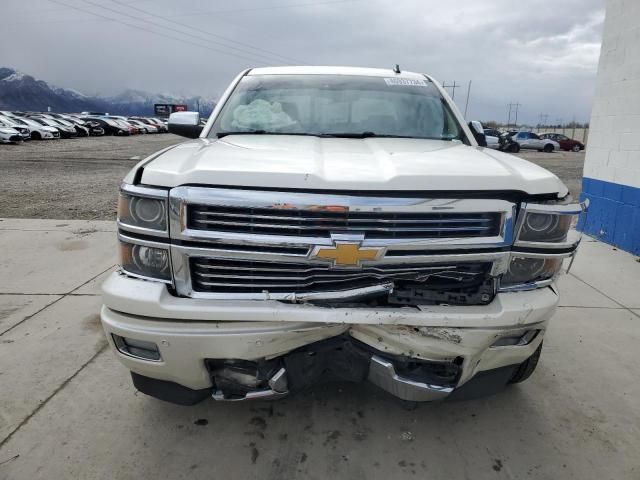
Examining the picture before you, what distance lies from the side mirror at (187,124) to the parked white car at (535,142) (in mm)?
34330

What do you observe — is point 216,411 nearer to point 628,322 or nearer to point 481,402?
point 481,402

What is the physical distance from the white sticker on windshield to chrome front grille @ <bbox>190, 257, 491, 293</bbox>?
2.03 m

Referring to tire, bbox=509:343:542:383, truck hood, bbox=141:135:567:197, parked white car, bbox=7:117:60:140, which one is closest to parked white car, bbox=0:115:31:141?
parked white car, bbox=7:117:60:140

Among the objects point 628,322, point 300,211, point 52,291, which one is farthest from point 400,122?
point 52,291

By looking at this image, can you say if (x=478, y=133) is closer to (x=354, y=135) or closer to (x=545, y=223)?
(x=354, y=135)

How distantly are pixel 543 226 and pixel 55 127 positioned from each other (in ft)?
111

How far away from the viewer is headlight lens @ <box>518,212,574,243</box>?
2.10m

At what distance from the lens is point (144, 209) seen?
80.7 inches

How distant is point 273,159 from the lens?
218 cm

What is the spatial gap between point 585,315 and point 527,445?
2024 millimetres

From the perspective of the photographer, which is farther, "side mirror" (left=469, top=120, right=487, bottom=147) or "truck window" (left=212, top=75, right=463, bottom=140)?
"side mirror" (left=469, top=120, right=487, bottom=147)

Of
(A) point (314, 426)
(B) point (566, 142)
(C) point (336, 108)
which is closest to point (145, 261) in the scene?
(A) point (314, 426)

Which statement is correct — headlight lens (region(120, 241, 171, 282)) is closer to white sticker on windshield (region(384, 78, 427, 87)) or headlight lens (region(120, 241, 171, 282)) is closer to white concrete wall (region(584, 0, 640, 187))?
white sticker on windshield (region(384, 78, 427, 87))

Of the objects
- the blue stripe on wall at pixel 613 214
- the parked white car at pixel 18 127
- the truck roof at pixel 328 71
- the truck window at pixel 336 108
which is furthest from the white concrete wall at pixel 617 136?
the parked white car at pixel 18 127
